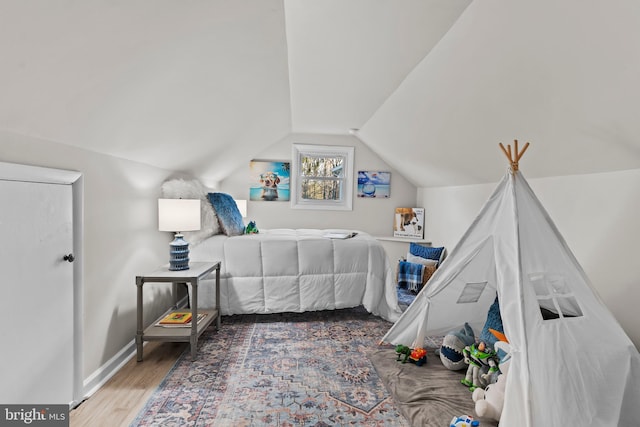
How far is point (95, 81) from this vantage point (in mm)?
1573

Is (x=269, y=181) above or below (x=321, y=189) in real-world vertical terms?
above

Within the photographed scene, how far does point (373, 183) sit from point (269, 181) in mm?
1580

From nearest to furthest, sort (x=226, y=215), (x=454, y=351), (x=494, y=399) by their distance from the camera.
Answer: (x=494, y=399) → (x=454, y=351) → (x=226, y=215)

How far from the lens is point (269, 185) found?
18.2ft

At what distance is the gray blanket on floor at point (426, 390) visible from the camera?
1.90 metres

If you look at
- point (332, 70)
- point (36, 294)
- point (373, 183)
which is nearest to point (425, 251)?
point (373, 183)

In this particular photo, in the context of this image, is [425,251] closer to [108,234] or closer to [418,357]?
[418,357]

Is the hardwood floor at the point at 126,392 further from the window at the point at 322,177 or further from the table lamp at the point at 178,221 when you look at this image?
the window at the point at 322,177

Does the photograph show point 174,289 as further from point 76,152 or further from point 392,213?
point 392,213

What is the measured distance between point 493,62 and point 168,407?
8.34ft

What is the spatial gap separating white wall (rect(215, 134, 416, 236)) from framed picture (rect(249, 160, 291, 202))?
0.24 feet

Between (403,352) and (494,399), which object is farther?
(403,352)

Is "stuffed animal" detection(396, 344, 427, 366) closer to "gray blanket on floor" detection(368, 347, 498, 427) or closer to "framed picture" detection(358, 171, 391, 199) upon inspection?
"gray blanket on floor" detection(368, 347, 498, 427)

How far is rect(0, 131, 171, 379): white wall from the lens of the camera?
5.91ft
